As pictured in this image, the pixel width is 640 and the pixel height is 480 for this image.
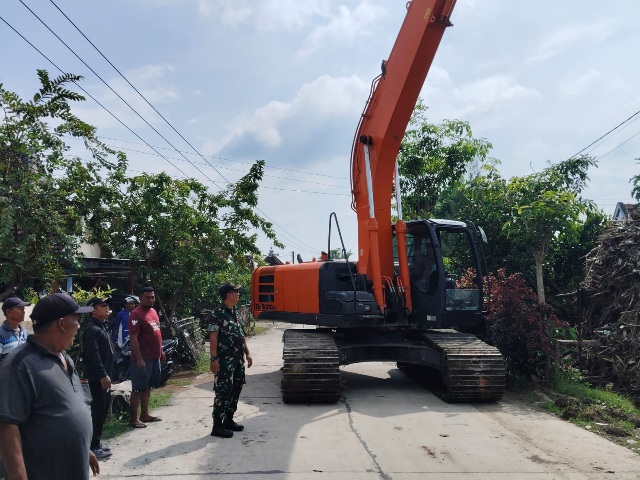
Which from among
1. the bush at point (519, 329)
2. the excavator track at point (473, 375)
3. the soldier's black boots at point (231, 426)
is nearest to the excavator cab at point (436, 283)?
the bush at point (519, 329)

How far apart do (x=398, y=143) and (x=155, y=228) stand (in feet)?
17.3

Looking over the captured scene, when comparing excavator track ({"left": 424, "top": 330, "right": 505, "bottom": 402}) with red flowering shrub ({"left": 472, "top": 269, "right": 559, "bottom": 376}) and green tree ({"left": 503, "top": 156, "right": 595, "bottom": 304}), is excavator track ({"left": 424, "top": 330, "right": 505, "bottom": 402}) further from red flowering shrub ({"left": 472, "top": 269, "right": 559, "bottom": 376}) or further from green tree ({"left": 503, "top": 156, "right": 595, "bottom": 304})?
green tree ({"left": 503, "top": 156, "right": 595, "bottom": 304})

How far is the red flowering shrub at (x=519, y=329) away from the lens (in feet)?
31.4

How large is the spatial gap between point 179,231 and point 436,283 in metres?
5.39

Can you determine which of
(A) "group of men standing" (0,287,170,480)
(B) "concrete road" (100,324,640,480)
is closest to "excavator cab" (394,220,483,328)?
(B) "concrete road" (100,324,640,480)

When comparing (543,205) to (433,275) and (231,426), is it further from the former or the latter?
(231,426)

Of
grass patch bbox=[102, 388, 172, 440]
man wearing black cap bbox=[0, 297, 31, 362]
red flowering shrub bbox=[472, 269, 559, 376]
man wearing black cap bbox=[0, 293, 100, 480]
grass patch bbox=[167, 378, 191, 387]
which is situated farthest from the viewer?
grass patch bbox=[167, 378, 191, 387]

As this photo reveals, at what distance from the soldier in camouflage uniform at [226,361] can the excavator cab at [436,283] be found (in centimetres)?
356

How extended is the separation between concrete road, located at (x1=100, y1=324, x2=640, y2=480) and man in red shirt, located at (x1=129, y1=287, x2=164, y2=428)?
0.90 ft

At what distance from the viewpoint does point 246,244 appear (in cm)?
1303

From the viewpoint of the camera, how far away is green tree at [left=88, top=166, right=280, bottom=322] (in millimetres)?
11742

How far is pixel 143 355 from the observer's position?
24.0 ft

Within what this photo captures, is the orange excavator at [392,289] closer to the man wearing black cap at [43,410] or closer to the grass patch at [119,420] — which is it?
the grass patch at [119,420]

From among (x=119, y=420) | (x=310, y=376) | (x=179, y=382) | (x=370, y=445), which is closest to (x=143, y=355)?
(x=119, y=420)
